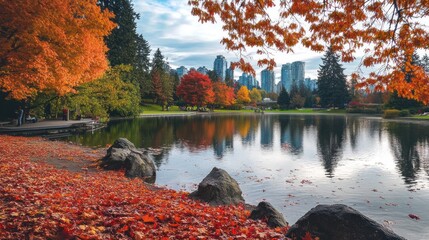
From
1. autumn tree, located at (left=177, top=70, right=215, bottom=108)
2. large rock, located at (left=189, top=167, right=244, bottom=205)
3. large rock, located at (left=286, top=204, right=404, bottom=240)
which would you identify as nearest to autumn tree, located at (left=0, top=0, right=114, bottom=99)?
large rock, located at (left=189, top=167, right=244, bottom=205)

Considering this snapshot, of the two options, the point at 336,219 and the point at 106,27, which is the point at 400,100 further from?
the point at 336,219

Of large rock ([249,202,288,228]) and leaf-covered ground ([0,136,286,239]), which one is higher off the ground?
leaf-covered ground ([0,136,286,239])

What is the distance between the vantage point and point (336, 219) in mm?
5461

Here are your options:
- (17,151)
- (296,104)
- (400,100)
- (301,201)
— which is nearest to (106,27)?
(17,151)

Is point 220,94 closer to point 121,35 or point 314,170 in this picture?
point 121,35

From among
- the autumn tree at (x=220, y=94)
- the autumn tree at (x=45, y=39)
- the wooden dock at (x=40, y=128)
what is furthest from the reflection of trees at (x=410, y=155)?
the autumn tree at (x=220, y=94)

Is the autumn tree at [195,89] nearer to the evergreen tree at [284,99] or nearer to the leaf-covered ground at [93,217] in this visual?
the evergreen tree at [284,99]

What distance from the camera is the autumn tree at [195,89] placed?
256 ft

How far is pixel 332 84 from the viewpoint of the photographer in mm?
83188

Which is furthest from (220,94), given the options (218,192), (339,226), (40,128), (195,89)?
(339,226)

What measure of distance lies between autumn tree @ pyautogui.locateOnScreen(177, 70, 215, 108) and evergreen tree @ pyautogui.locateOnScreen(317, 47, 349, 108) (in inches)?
1253

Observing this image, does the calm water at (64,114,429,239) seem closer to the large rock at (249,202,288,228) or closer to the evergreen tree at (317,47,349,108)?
the large rock at (249,202,288,228)

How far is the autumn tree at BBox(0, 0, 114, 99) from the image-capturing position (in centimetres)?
1198

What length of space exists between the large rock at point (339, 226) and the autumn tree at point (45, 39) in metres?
11.7
